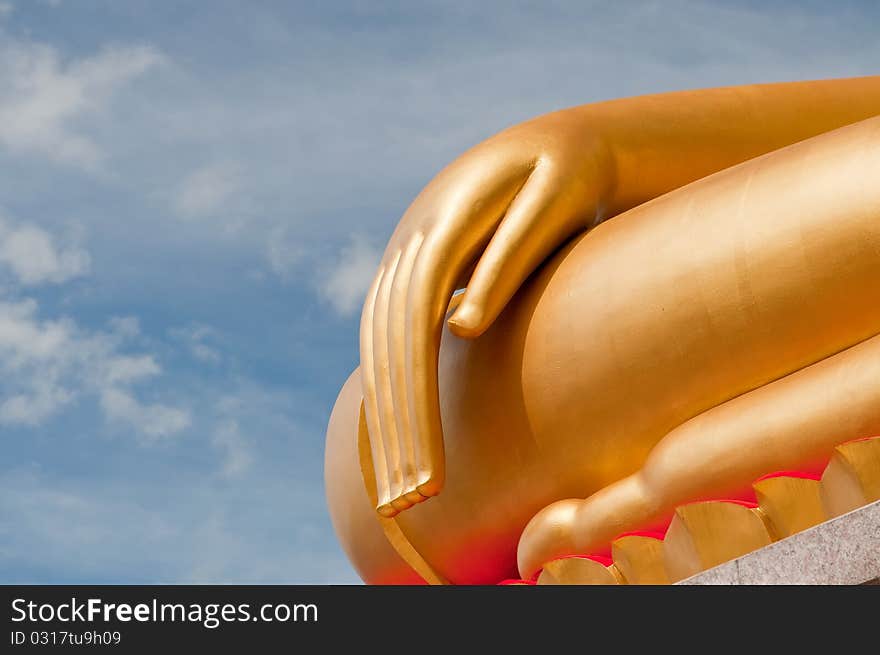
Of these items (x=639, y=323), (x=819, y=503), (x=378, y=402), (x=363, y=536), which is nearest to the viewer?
(x=819, y=503)

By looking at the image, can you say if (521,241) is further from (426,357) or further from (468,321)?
(426,357)

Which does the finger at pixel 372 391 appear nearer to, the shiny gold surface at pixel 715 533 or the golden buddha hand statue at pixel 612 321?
the golden buddha hand statue at pixel 612 321

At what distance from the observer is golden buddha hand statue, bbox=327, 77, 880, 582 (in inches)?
204

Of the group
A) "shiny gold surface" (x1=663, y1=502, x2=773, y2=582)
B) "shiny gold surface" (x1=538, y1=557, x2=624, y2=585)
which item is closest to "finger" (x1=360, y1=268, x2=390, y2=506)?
"shiny gold surface" (x1=538, y1=557, x2=624, y2=585)

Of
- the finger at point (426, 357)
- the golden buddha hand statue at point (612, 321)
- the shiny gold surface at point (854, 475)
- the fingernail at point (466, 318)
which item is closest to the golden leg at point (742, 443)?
the golden buddha hand statue at point (612, 321)

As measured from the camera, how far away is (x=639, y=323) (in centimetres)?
556

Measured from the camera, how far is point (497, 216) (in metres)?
6.18

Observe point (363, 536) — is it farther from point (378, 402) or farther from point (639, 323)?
point (639, 323)

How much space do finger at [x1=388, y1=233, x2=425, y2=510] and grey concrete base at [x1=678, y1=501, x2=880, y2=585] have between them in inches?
66.7

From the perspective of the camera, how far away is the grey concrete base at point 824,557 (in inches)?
162

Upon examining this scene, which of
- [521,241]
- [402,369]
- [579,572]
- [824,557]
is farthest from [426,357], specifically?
[824,557]
